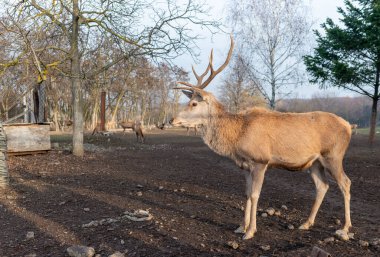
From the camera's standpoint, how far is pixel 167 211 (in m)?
6.40

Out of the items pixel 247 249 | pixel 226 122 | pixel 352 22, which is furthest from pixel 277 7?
pixel 247 249

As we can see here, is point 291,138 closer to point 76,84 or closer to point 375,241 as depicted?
point 375,241

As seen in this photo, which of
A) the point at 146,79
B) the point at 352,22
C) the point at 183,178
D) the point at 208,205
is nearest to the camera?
the point at 208,205

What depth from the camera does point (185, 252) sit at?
4.49 meters

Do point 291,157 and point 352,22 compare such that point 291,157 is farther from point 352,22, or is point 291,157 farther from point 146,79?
point 146,79

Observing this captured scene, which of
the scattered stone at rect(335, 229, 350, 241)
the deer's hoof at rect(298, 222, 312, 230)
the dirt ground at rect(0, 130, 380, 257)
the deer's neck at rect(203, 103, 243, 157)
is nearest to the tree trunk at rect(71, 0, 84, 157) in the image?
the dirt ground at rect(0, 130, 380, 257)

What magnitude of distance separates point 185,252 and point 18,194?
15.8 ft

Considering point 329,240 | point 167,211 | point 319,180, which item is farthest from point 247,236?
point 319,180

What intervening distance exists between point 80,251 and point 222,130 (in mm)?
3001

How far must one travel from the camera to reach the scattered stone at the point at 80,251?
4305mm

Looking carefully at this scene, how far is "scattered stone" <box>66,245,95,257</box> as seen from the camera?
4305 millimetres

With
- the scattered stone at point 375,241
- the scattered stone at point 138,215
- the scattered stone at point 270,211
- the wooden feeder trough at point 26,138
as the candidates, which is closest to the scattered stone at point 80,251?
the scattered stone at point 138,215

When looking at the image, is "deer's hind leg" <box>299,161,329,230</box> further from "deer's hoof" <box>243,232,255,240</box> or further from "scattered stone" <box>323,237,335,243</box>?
"deer's hoof" <box>243,232,255,240</box>

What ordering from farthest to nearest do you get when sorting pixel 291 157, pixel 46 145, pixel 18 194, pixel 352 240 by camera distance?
pixel 46 145, pixel 18 194, pixel 291 157, pixel 352 240
